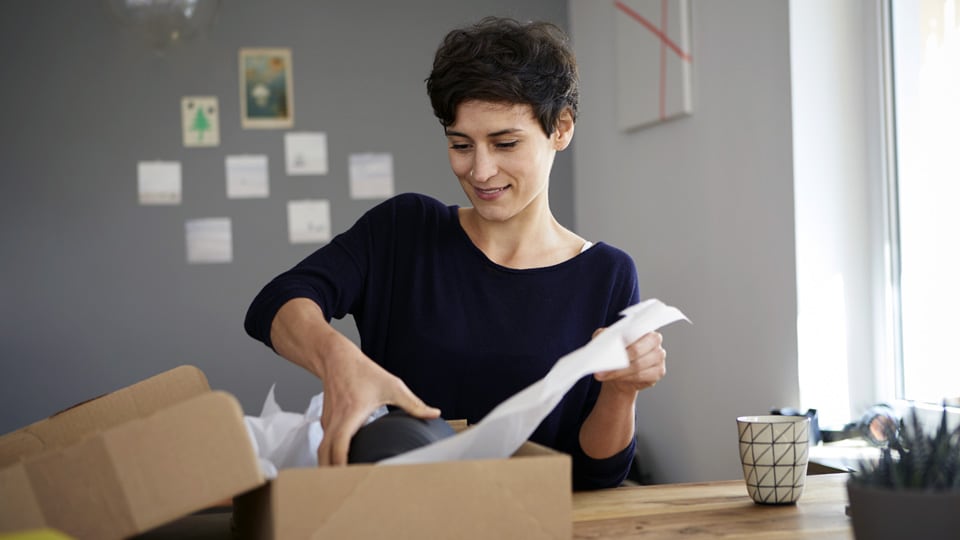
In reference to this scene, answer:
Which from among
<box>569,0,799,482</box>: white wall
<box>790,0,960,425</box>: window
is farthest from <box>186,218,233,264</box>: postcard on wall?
<box>790,0,960,425</box>: window

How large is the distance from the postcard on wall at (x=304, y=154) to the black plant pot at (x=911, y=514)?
3.65m

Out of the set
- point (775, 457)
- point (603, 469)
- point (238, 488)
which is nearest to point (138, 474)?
point (238, 488)

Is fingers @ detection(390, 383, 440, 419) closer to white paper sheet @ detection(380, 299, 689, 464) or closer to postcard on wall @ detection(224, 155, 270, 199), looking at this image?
white paper sheet @ detection(380, 299, 689, 464)

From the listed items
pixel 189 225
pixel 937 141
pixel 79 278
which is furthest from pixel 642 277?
pixel 79 278

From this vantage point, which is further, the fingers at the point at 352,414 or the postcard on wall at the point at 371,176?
the postcard on wall at the point at 371,176

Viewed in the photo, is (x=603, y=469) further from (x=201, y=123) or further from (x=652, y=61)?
(x=201, y=123)

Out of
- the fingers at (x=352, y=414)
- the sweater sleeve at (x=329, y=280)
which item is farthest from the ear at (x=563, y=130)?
the fingers at (x=352, y=414)

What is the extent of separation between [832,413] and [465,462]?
2213 mm

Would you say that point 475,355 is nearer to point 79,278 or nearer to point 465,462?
point 465,462

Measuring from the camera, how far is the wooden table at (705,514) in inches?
35.9

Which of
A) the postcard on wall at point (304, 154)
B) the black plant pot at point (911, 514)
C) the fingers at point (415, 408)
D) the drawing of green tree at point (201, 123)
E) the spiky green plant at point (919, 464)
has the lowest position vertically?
the black plant pot at point (911, 514)

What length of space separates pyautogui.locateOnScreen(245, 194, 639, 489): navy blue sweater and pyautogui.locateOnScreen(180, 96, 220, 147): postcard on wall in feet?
8.81

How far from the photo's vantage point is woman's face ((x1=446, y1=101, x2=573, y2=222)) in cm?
145

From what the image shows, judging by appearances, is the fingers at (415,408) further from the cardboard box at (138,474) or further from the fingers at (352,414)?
the cardboard box at (138,474)
